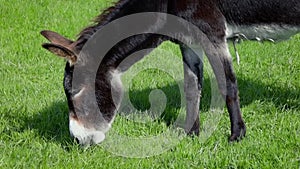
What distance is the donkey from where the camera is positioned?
408 centimetres

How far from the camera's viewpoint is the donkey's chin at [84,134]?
4066 millimetres

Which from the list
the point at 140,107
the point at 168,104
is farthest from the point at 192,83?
the point at 140,107

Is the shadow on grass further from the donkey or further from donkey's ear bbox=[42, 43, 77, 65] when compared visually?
donkey's ear bbox=[42, 43, 77, 65]

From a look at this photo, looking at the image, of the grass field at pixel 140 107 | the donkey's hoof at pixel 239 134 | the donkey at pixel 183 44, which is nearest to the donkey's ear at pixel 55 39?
the donkey at pixel 183 44

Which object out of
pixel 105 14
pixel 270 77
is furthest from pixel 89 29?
pixel 270 77

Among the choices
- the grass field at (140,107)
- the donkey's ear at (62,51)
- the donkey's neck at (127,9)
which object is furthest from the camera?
the donkey's neck at (127,9)

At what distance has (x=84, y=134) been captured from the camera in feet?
13.4

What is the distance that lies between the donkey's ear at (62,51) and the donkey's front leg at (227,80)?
109 centimetres

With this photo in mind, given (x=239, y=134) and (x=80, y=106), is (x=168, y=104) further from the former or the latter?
(x=80, y=106)

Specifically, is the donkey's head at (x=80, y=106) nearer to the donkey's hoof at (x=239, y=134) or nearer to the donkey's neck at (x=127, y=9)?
the donkey's neck at (x=127, y=9)

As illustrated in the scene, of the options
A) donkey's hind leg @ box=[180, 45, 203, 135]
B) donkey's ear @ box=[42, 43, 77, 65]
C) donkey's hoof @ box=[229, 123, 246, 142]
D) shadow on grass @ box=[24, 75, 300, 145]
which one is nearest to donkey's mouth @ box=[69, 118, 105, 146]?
shadow on grass @ box=[24, 75, 300, 145]

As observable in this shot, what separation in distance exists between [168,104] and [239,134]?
3.54 feet

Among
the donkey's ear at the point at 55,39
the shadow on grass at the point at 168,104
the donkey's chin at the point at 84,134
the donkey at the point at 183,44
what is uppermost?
the donkey's ear at the point at 55,39

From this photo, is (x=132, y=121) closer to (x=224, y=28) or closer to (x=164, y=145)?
(x=164, y=145)
